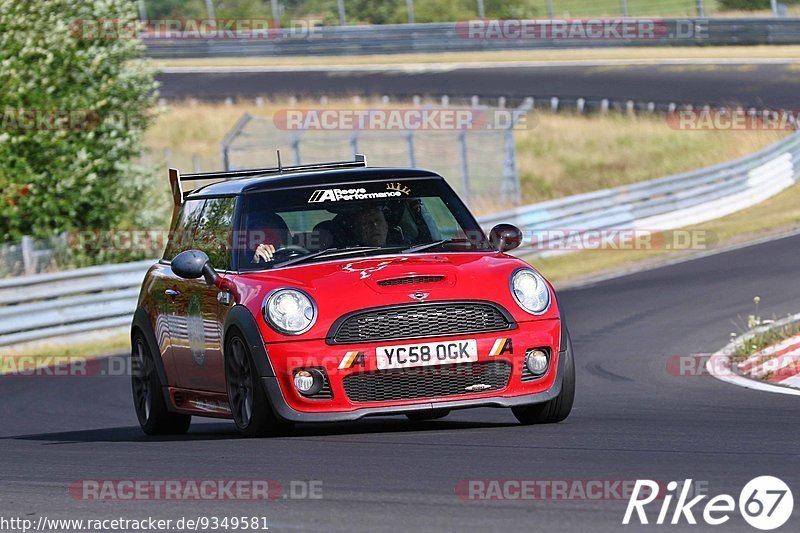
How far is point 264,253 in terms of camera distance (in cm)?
892

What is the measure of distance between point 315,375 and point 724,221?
19805mm

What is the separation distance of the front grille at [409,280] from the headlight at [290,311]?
0.40 meters

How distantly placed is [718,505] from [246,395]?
3.47 meters

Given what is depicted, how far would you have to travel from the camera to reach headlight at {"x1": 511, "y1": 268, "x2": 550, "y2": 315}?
8.38 meters

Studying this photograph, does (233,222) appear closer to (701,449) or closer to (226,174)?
(226,174)

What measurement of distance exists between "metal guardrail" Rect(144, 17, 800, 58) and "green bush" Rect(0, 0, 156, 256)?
24449 millimetres

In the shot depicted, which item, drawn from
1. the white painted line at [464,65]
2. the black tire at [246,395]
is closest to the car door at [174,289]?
the black tire at [246,395]

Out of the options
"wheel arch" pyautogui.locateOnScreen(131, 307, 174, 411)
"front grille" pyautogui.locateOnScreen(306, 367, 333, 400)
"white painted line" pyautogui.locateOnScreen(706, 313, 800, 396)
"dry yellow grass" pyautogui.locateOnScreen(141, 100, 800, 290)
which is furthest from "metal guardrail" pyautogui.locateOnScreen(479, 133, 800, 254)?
"front grille" pyautogui.locateOnScreen(306, 367, 333, 400)

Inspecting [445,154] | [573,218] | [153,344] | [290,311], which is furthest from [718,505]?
[445,154]

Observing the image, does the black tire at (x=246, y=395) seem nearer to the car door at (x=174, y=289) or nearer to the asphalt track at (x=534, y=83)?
the car door at (x=174, y=289)

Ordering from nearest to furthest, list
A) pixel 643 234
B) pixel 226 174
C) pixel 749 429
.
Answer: pixel 749 429 → pixel 226 174 → pixel 643 234

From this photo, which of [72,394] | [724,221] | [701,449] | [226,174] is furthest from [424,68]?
[701,449]

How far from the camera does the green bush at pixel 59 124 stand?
2275 cm

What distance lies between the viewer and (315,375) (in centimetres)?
809
